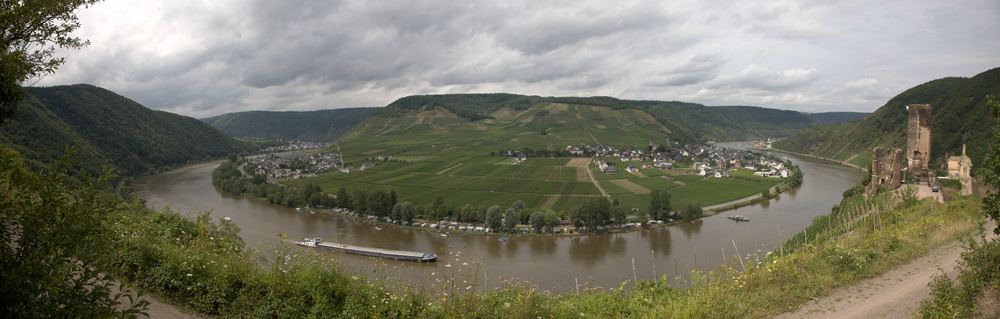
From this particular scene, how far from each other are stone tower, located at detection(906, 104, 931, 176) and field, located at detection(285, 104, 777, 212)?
17.9 m

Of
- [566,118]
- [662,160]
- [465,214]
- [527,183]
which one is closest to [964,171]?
[465,214]

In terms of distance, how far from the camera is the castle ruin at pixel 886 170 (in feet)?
74.9

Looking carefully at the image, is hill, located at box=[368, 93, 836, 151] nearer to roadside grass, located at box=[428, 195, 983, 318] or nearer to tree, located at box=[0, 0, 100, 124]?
roadside grass, located at box=[428, 195, 983, 318]

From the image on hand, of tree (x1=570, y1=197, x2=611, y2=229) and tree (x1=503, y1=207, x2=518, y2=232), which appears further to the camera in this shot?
tree (x1=503, y1=207, x2=518, y2=232)

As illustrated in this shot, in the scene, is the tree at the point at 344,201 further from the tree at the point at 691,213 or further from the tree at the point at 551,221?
the tree at the point at 691,213

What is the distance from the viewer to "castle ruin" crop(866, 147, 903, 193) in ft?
74.9

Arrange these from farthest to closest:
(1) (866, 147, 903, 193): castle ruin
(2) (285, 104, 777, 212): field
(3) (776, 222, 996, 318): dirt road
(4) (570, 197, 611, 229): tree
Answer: (2) (285, 104, 777, 212): field, (4) (570, 197, 611, 229): tree, (1) (866, 147, 903, 193): castle ruin, (3) (776, 222, 996, 318): dirt road

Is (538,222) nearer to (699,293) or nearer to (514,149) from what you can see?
(699,293)

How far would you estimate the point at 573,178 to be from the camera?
57.2 meters

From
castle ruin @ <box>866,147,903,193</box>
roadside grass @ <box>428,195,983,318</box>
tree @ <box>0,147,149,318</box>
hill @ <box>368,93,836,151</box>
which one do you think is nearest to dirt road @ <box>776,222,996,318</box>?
roadside grass @ <box>428,195,983,318</box>

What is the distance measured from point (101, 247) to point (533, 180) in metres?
53.7

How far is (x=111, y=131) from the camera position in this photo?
82.3m

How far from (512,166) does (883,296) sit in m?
62.1

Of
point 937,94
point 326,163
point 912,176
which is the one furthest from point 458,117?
point 912,176
